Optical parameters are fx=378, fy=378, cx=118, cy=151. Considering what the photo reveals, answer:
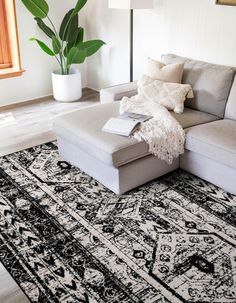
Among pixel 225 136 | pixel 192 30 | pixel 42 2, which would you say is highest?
pixel 42 2

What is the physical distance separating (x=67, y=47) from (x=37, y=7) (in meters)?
0.59

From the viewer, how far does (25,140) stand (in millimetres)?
3662

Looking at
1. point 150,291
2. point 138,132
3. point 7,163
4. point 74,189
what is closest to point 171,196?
point 138,132

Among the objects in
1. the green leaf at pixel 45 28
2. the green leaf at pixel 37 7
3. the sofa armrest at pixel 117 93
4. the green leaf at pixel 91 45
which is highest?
the green leaf at pixel 37 7

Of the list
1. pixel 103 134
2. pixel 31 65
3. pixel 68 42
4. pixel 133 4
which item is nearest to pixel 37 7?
pixel 68 42

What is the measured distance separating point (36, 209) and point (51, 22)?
110 inches

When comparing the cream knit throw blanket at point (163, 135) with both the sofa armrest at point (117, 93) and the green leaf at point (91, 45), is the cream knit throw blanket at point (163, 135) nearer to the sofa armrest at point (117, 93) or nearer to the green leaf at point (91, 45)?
the sofa armrest at point (117, 93)

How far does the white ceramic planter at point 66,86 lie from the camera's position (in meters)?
4.54

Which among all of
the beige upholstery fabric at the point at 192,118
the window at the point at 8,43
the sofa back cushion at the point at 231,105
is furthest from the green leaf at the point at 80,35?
the sofa back cushion at the point at 231,105

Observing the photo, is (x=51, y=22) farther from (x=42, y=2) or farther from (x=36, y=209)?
(x=36, y=209)

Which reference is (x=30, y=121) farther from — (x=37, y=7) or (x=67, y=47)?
(x=37, y=7)

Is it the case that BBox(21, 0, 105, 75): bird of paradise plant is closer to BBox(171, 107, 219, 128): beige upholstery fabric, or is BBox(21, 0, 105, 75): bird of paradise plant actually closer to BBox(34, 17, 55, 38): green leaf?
BBox(34, 17, 55, 38): green leaf

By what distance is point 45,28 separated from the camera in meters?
4.32

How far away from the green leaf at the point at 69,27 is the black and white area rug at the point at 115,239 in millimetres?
1991
